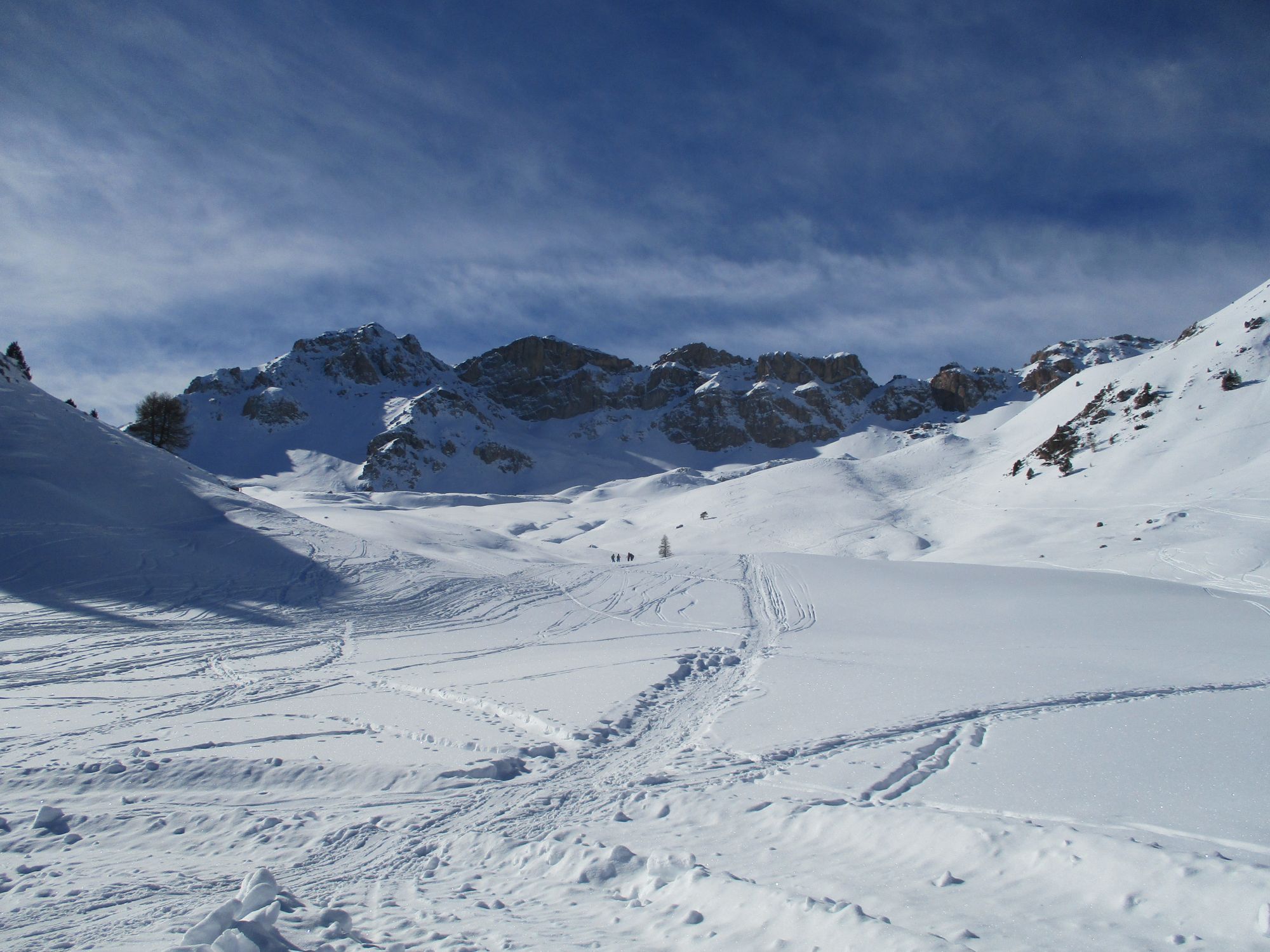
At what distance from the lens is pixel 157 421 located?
4519cm

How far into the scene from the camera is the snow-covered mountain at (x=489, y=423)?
144 meters

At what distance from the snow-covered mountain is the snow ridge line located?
443 ft

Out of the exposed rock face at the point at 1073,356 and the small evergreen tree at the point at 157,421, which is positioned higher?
the exposed rock face at the point at 1073,356

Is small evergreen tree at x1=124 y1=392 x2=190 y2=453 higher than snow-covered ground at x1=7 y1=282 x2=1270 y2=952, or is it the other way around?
small evergreen tree at x1=124 y1=392 x2=190 y2=453

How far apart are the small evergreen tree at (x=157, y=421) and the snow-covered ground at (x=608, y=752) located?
79.7 ft

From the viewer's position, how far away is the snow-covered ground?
3.96m

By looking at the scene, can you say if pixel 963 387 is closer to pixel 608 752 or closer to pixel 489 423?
pixel 489 423

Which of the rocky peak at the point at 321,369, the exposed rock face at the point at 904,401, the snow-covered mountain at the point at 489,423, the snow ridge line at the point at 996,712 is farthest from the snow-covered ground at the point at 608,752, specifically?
the exposed rock face at the point at 904,401

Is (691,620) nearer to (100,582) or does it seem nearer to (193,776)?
(193,776)

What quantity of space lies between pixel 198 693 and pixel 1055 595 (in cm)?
2000

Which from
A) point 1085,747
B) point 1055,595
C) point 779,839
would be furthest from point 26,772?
point 1055,595

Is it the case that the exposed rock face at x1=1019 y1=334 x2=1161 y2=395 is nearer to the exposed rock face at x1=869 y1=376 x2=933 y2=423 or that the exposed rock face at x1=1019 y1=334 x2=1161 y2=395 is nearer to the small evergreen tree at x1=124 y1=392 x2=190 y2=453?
the exposed rock face at x1=869 y1=376 x2=933 y2=423

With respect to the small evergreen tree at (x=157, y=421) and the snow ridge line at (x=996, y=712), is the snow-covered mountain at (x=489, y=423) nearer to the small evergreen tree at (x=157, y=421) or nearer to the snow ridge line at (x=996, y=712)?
the small evergreen tree at (x=157, y=421)

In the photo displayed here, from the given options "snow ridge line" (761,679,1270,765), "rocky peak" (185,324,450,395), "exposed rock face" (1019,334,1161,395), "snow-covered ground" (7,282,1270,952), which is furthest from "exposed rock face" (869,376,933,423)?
"snow ridge line" (761,679,1270,765)
